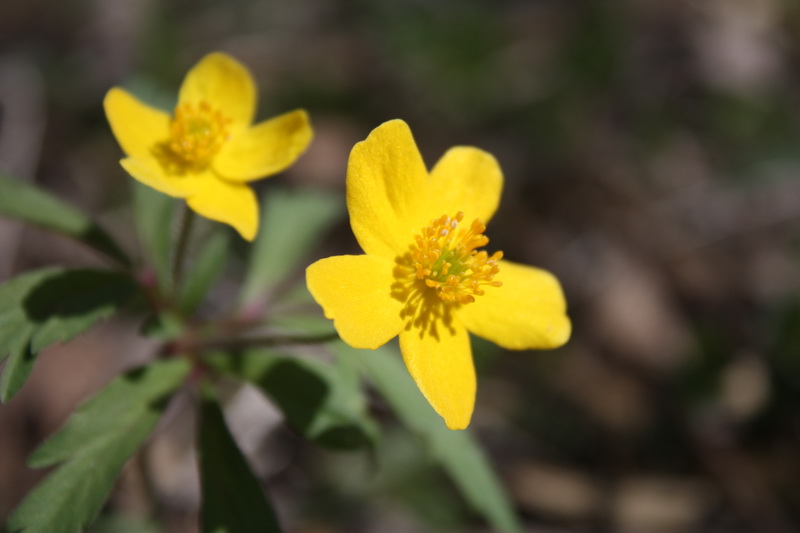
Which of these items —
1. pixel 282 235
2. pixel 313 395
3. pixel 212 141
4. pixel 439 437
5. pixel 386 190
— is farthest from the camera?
pixel 282 235

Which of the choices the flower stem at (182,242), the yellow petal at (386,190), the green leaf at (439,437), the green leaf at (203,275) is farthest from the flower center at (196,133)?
the green leaf at (439,437)

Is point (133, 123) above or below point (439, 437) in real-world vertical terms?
above

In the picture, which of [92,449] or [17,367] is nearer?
[17,367]

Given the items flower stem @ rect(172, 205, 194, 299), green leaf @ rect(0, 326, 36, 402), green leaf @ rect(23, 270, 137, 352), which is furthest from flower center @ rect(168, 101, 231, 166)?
green leaf @ rect(0, 326, 36, 402)

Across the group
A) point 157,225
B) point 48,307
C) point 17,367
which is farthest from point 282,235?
point 17,367

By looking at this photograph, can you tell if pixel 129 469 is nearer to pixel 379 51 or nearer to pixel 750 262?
pixel 379 51

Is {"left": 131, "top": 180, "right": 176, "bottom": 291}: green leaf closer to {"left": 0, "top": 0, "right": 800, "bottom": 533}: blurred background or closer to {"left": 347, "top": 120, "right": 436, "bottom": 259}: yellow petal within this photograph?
{"left": 0, "top": 0, "right": 800, "bottom": 533}: blurred background

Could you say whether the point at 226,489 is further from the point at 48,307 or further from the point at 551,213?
the point at 551,213

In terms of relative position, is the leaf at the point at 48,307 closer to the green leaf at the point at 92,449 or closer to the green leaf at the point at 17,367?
the green leaf at the point at 17,367
